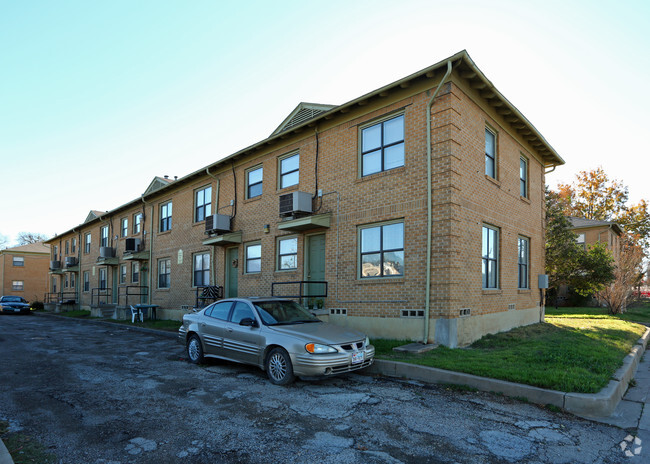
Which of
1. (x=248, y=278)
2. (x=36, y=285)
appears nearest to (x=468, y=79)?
(x=248, y=278)

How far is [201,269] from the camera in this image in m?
18.0

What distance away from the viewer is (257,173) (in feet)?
51.2

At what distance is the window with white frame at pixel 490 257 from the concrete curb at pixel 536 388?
385 cm

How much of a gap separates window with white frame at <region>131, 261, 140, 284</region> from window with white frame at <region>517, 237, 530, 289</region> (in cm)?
1868

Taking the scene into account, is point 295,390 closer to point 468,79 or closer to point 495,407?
point 495,407

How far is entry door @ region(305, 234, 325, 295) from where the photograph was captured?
12.9 metres

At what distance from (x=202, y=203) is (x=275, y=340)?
12.5 metres

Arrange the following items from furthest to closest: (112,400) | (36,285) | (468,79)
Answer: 1. (36,285)
2. (468,79)
3. (112,400)

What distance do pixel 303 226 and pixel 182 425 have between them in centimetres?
810

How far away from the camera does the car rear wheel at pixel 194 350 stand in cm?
A: 878

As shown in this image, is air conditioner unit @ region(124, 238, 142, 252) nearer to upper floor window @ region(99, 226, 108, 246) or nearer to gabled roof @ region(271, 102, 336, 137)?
upper floor window @ region(99, 226, 108, 246)

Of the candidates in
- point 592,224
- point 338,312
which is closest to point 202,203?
point 338,312

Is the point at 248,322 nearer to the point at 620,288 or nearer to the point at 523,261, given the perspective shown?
the point at 523,261

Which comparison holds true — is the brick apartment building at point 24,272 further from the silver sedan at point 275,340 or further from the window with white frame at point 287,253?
the silver sedan at point 275,340
